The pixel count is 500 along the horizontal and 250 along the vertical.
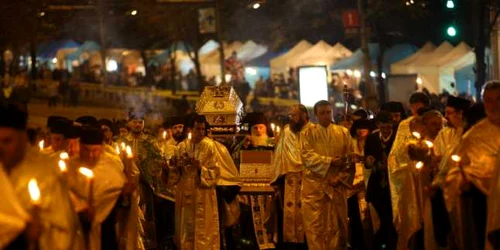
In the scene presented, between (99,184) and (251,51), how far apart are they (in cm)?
3992

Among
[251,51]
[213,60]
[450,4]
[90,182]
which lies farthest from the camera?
[213,60]

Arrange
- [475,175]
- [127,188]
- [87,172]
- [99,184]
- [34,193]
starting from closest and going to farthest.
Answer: [34,193], [87,172], [475,175], [99,184], [127,188]

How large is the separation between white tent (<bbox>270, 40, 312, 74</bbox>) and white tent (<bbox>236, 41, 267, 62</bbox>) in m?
3.47

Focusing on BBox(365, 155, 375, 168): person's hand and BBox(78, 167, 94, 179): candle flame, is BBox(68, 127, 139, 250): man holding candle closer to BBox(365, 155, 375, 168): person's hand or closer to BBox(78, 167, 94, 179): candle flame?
BBox(78, 167, 94, 179): candle flame

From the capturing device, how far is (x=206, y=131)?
15.8 meters

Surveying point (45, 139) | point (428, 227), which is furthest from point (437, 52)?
point (428, 227)

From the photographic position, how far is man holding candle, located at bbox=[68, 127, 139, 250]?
31.2ft

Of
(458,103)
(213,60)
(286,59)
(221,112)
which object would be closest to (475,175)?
(458,103)

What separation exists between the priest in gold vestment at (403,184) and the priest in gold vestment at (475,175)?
3.48 m

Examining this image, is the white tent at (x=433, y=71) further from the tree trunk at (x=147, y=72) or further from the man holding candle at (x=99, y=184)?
the man holding candle at (x=99, y=184)

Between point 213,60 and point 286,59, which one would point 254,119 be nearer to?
point 286,59

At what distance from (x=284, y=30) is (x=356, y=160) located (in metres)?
34.3

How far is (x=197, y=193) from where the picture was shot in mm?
15641

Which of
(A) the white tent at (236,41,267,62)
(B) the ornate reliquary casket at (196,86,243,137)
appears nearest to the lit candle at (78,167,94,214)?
(B) the ornate reliquary casket at (196,86,243,137)
